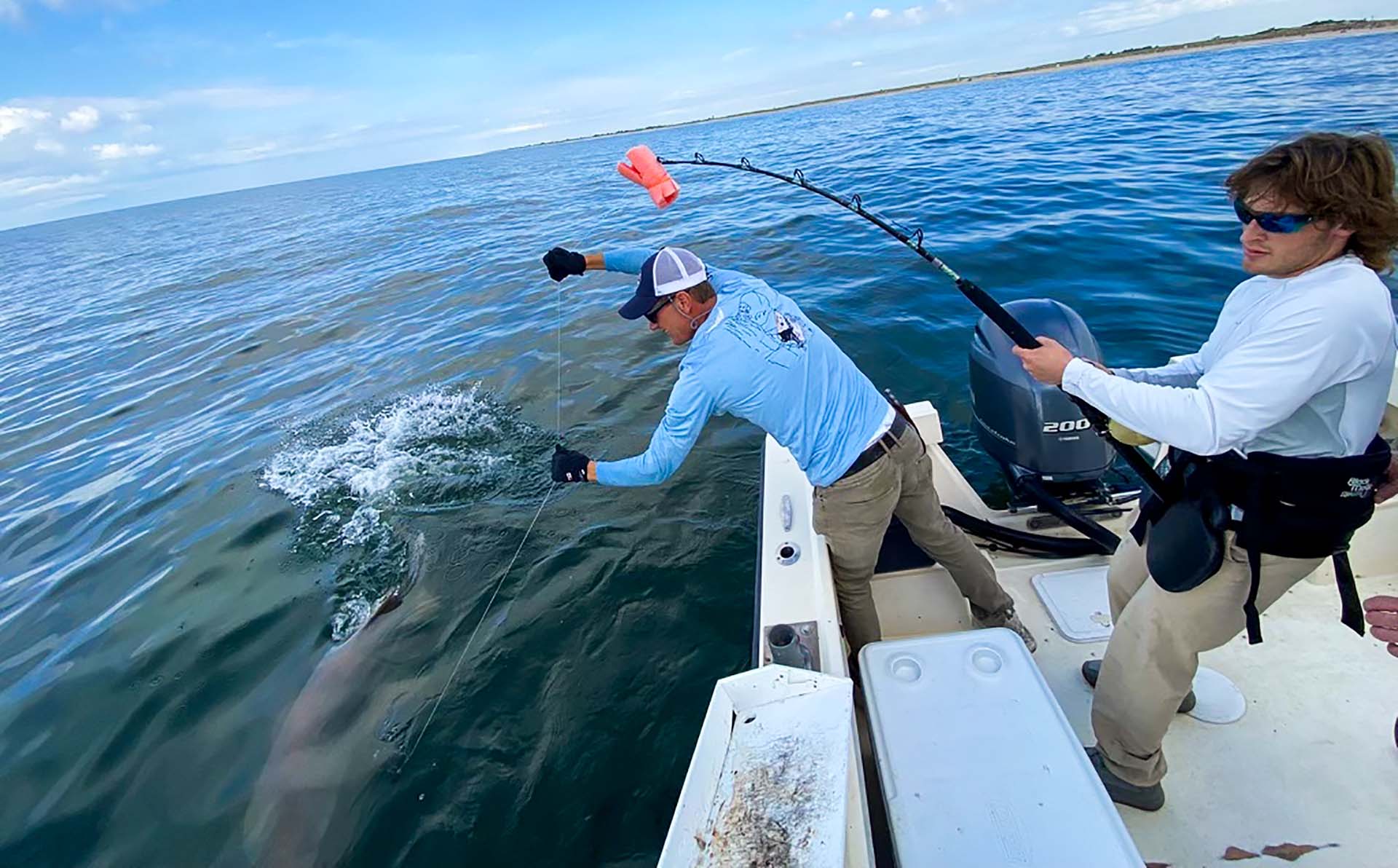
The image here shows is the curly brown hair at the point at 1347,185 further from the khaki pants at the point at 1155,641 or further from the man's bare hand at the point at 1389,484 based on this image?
the khaki pants at the point at 1155,641

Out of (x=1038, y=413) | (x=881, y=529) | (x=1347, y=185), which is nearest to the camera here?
(x=1347, y=185)

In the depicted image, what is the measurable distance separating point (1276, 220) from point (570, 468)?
253 cm

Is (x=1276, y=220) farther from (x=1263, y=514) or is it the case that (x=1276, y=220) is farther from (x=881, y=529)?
(x=881, y=529)

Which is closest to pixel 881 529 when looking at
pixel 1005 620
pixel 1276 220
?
pixel 1005 620

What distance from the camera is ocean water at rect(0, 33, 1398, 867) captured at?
374 cm

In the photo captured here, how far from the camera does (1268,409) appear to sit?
59.2 inches

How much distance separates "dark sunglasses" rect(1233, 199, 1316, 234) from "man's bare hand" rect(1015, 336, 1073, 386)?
0.48m

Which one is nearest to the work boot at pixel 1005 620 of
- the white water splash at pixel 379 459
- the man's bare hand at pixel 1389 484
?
the man's bare hand at pixel 1389 484

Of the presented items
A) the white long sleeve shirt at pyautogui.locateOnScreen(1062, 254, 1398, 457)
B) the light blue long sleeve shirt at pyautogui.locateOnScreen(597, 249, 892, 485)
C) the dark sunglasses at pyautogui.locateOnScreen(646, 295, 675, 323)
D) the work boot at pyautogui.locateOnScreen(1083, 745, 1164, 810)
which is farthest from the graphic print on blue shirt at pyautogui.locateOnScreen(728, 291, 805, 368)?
the work boot at pyautogui.locateOnScreen(1083, 745, 1164, 810)

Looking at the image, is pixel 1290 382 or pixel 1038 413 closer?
pixel 1290 382

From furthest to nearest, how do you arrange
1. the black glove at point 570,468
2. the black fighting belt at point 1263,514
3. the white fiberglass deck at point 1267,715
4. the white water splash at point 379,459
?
the white water splash at point 379,459 → the black glove at point 570,468 → the white fiberglass deck at point 1267,715 → the black fighting belt at point 1263,514

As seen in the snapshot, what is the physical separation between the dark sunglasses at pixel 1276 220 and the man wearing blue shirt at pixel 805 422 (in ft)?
4.67

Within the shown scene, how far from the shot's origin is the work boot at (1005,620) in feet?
10.2

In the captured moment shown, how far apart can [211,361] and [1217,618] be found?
14.4m
